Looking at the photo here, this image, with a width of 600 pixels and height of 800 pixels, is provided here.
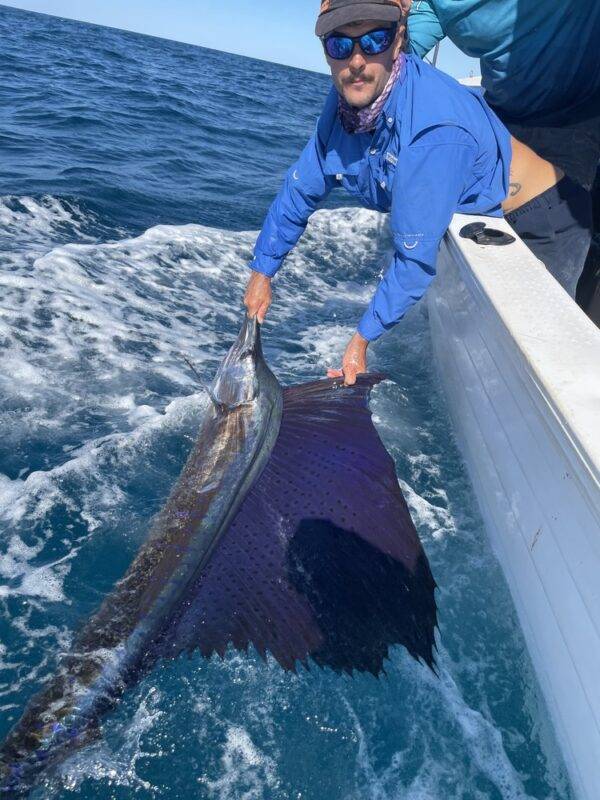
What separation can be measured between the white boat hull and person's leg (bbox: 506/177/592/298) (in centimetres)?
24

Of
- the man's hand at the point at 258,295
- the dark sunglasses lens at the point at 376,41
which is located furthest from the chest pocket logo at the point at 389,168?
the man's hand at the point at 258,295

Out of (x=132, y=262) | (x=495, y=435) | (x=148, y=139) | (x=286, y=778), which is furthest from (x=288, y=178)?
(x=148, y=139)

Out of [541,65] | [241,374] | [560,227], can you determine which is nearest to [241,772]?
[241,374]

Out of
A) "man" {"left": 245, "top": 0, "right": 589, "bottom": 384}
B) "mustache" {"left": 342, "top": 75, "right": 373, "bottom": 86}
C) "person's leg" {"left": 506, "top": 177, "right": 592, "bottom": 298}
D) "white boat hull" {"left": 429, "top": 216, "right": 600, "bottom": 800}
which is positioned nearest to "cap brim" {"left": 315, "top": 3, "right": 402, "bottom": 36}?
"man" {"left": 245, "top": 0, "right": 589, "bottom": 384}

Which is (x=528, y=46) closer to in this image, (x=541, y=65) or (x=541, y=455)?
(x=541, y=65)

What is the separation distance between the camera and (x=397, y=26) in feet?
6.80

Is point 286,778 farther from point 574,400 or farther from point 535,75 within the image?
point 535,75

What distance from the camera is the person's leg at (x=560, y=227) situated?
2.89 m

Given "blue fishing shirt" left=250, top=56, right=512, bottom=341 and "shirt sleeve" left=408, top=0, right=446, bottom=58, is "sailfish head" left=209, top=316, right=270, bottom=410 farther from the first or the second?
"shirt sleeve" left=408, top=0, right=446, bottom=58

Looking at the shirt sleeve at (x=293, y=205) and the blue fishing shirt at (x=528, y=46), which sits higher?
the blue fishing shirt at (x=528, y=46)

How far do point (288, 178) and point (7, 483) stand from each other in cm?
164

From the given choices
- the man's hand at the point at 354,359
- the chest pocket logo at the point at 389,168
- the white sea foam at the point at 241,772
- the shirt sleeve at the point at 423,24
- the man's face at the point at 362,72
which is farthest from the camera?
the shirt sleeve at the point at 423,24

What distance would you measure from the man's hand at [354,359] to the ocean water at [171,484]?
2.07ft

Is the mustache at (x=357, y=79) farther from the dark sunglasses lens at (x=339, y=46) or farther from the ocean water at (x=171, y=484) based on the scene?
the ocean water at (x=171, y=484)
